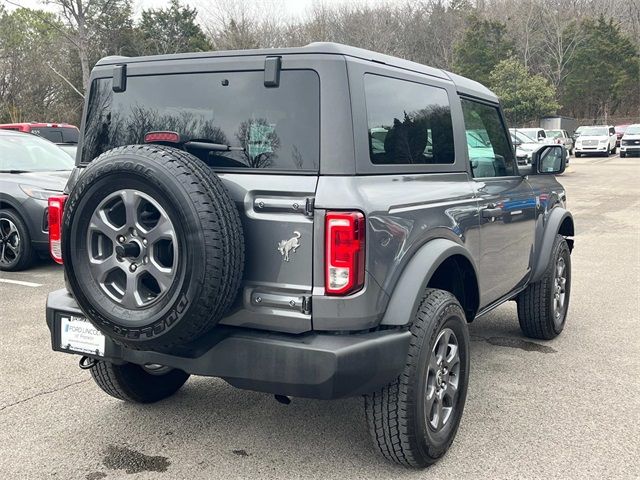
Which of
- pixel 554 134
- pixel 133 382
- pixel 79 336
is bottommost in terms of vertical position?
pixel 133 382

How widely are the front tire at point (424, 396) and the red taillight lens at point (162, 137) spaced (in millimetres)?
1350

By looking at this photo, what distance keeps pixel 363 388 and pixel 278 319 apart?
454mm

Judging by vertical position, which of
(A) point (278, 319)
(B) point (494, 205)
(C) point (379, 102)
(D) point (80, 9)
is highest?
(D) point (80, 9)

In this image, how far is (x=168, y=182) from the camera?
2.51 m

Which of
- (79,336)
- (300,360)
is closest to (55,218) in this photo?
(79,336)

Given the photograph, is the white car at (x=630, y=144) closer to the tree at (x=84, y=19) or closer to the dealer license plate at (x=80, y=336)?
the tree at (x=84, y=19)

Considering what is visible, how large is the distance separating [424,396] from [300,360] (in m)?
0.68

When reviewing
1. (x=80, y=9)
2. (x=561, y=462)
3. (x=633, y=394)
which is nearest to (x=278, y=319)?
(x=561, y=462)

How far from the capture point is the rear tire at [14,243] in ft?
24.3

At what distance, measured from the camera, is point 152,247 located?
2623 mm

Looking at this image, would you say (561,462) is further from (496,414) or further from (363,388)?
(363,388)

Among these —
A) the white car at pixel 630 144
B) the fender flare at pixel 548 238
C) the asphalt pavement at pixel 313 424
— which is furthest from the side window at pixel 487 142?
the white car at pixel 630 144

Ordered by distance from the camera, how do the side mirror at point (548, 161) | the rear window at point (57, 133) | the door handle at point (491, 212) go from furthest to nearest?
the rear window at point (57, 133), the side mirror at point (548, 161), the door handle at point (491, 212)

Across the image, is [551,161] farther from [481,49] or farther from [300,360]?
[481,49]
